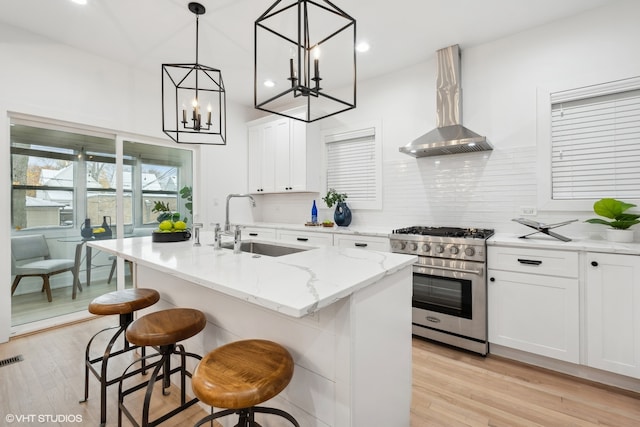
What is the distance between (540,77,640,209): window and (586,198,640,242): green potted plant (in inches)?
10.5

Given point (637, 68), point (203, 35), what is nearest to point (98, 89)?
point (203, 35)

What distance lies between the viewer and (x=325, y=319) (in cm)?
119

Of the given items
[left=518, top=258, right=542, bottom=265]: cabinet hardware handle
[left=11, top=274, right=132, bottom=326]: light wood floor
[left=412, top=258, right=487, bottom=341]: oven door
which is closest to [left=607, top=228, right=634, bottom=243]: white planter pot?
[left=518, top=258, right=542, bottom=265]: cabinet hardware handle

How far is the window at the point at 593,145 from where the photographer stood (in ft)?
7.73

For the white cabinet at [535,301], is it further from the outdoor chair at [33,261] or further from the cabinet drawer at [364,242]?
the outdoor chair at [33,261]

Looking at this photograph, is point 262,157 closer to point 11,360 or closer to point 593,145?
point 11,360

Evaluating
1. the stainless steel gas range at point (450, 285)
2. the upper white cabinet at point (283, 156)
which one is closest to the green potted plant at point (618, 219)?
the stainless steel gas range at point (450, 285)

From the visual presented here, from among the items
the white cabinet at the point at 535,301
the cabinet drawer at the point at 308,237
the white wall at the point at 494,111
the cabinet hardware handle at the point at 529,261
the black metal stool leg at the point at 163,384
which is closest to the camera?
the black metal stool leg at the point at 163,384

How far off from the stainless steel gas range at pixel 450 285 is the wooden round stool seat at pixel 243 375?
1.81m

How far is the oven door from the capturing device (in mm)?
2430

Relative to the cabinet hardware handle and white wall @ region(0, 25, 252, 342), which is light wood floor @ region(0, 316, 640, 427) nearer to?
the cabinet hardware handle

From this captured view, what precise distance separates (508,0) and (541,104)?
3.05 ft

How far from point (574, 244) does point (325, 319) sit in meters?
2.05

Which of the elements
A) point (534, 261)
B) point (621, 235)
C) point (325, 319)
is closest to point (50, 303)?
point (325, 319)
